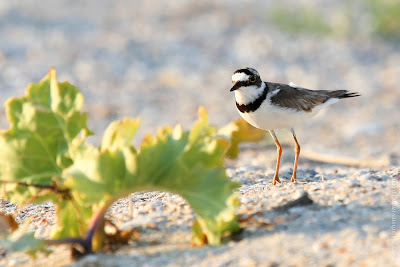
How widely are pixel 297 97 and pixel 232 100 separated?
4828 millimetres

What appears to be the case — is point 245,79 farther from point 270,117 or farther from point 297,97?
point 297,97

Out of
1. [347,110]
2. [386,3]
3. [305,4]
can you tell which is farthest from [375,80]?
[305,4]

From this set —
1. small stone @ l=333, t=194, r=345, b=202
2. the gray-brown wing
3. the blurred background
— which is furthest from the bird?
the blurred background

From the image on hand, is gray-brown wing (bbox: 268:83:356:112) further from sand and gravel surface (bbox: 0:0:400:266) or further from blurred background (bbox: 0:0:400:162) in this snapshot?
blurred background (bbox: 0:0:400:162)

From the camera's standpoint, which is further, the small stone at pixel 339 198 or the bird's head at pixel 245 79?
the bird's head at pixel 245 79

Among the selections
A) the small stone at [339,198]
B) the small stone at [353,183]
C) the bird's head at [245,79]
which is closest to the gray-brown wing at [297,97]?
the bird's head at [245,79]

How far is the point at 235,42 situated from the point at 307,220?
8.77 metres

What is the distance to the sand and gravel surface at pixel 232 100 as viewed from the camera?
2.83 metres

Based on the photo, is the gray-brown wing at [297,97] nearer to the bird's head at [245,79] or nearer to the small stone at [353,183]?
the bird's head at [245,79]

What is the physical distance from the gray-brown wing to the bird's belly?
0.17ft

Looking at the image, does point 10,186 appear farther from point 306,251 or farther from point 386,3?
point 386,3

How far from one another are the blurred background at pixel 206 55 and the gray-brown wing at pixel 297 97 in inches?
86.7

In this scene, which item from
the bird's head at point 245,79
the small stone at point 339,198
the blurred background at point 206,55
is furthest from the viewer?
the blurred background at point 206,55

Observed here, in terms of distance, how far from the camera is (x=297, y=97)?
14.9 feet
